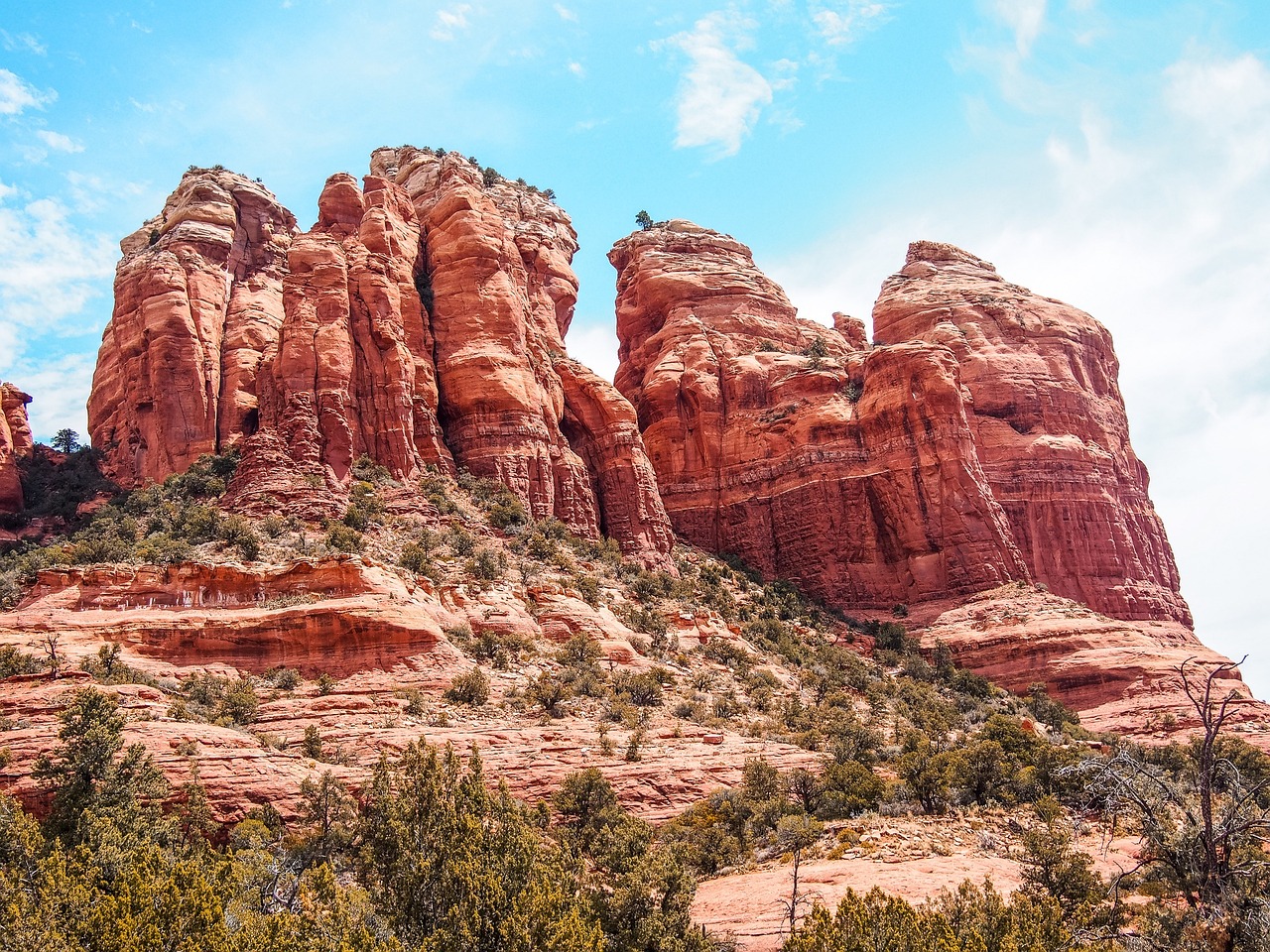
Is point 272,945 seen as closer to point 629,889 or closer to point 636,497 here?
point 629,889

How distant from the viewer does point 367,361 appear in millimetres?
53250

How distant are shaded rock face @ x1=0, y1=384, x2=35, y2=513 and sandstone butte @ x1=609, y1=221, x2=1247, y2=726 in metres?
39.0

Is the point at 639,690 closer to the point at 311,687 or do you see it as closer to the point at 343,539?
the point at 311,687

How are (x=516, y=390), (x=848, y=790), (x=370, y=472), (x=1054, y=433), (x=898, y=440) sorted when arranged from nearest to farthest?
(x=848, y=790) < (x=370, y=472) < (x=516, y=390) < (x=898, y=440) < (x=1054, y=433)

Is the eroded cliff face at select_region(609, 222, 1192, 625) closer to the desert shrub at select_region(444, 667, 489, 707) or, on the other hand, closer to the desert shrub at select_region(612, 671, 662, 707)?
the desert shrub at select_region(612, 671, 662, 707)

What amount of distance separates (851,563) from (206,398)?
40.6 metres

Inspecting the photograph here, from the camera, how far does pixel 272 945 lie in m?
17.7

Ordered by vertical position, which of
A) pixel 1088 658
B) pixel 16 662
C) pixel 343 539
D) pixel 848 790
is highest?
pixel 343 539

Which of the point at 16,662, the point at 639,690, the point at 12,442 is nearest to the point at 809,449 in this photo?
the point at 639,690

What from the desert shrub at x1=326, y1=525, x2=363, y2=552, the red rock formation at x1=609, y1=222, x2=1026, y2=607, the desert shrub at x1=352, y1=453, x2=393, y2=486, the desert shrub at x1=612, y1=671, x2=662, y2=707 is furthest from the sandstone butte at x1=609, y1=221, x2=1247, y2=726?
the desert shrub at x1=326, y1=525, x2=363, y2=552

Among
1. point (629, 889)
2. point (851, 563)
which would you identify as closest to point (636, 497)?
point (851, 563)

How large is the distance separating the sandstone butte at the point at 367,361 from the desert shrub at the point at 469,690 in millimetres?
15013

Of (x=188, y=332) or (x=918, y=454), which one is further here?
(x=918, y=454)

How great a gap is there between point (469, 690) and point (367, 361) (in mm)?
24912
